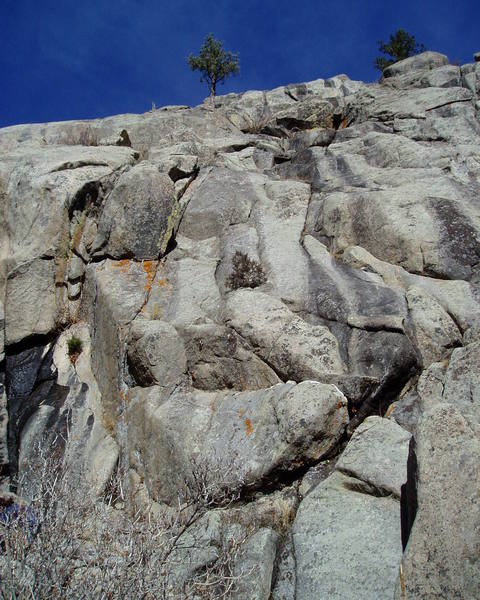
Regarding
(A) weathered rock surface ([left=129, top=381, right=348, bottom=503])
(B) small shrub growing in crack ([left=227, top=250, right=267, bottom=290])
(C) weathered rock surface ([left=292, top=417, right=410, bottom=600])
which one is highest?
(B) small shrub growing in crack ([left=227, top=250, right=267, bottom=290])

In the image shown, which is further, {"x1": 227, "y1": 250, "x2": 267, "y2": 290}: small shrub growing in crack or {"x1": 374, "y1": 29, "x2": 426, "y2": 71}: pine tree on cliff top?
{"x1": 374, "y1": 29, "x2": 426, "y2": 71}: pine tree on cliff top

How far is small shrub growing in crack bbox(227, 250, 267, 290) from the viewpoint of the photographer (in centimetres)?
1052

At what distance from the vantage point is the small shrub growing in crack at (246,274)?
34.5 feet

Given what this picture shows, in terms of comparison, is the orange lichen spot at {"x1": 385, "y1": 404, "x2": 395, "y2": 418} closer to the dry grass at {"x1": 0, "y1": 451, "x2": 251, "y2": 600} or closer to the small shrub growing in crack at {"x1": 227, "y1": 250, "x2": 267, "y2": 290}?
the dry grass at {"x1": 0, "y1": 451, "x2": 251, "y2": 600}

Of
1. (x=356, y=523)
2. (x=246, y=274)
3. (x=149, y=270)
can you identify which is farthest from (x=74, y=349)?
(x=356, y=523)

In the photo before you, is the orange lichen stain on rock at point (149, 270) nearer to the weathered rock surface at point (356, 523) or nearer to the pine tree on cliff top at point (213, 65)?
the weathered rock surface at point (356, 523)

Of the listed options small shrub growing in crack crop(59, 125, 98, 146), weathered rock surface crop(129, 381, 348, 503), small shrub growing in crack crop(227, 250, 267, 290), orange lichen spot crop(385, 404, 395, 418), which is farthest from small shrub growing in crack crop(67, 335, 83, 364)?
small shrub growing in crack crop(59, 125, 98, 146)

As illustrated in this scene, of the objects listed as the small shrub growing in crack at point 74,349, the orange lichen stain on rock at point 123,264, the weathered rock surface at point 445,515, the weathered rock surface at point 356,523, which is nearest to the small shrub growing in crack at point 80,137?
the orange lichen stain on rock at point 123,264

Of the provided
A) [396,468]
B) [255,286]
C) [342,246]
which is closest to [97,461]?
[255,286]

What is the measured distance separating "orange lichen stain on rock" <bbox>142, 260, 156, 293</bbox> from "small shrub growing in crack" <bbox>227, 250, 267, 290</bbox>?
1.69m

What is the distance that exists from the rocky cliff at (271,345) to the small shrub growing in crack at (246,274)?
43 millimetres

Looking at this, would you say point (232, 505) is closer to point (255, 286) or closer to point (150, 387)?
point (150, 387)

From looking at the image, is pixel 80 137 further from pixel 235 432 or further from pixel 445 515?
pixel 445 515

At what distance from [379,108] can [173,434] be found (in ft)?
45.1
